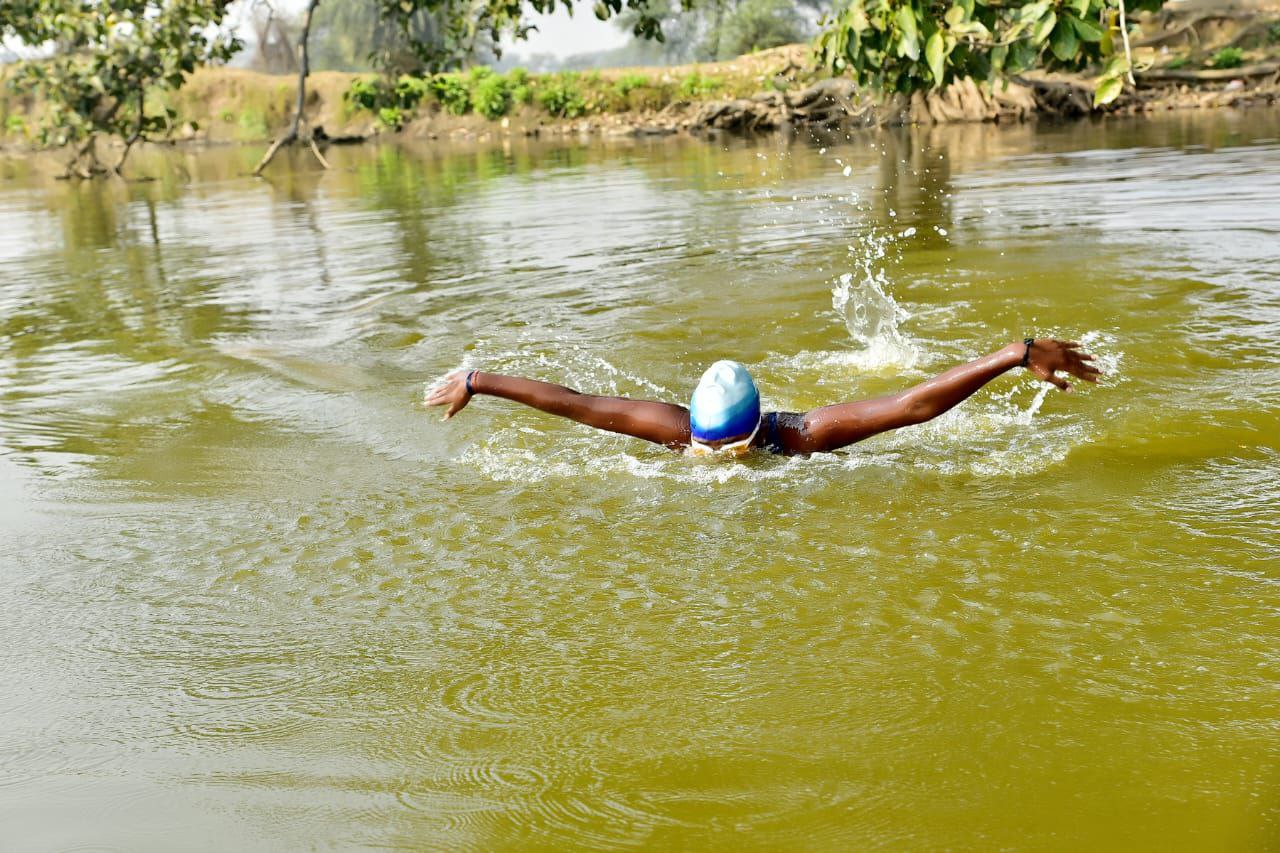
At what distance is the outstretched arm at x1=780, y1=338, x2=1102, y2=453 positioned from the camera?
4.29 metres

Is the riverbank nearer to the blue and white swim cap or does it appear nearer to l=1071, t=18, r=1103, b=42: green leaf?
the blue and white swim cap

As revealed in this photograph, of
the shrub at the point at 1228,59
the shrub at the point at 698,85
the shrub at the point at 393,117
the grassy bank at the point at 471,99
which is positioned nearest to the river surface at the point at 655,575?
the shrub at the point at 1228,59

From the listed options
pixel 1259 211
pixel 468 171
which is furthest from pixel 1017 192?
pixel 468 171

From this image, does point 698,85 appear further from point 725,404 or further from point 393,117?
point 725,404

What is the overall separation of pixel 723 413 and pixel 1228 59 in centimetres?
2839

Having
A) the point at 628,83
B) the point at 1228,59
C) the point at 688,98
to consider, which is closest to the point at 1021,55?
the point at 1228,59

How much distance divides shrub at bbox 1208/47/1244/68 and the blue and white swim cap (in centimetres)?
2810

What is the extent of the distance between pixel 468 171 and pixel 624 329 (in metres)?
18.0

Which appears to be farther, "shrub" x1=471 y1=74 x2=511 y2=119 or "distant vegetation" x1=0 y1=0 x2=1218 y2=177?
"shrub" x1=471 y1=74 x2=511 y2=119

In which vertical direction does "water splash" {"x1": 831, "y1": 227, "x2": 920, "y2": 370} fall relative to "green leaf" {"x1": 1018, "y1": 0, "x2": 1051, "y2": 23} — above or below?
below

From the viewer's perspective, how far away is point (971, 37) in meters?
4.31

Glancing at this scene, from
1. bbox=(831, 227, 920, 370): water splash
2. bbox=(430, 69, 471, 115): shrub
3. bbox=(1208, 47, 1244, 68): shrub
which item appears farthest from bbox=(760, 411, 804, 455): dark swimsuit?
bbox=(430, 69, 471, 115): shrub

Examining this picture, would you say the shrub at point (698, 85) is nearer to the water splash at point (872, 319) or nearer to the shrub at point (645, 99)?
the shrub at point (645, 99)

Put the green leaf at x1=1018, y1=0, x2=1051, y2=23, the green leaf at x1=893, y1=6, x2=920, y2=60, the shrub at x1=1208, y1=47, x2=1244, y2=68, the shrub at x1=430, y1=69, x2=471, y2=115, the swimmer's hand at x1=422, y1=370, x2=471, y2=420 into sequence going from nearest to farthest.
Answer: the green leaf at x1=1018, y1=0, x2=1051, y2=23
the green leaf at x1=893, y1=6, x2=920, y2=60
the swimmer's hand at x1=422, y1=370, x2=471, y2=420
the shrub at x1=1208, y1=47, x2=1244, y2=68
the shrub at x1=430, y1=69, x2=471, y2=115
